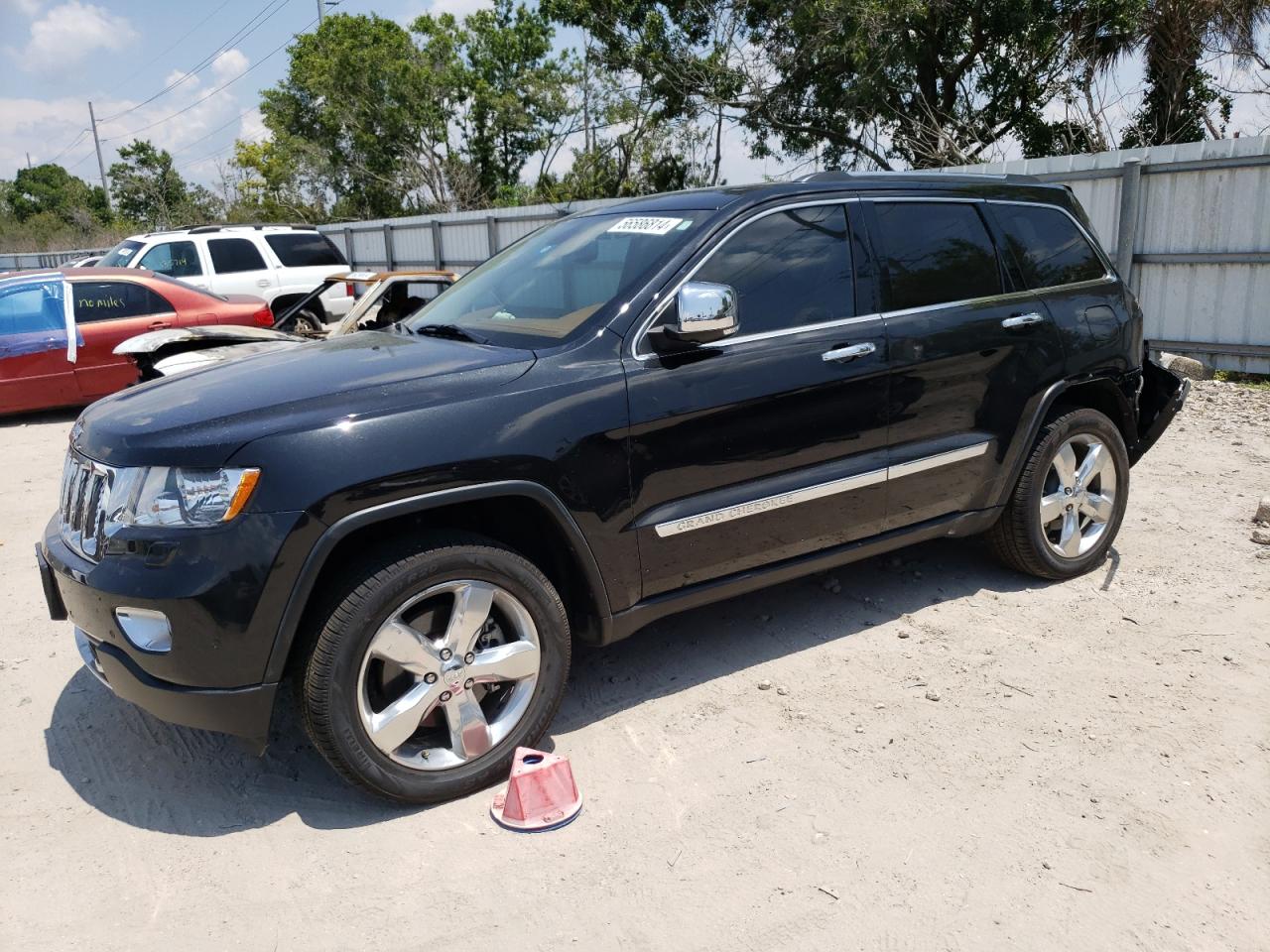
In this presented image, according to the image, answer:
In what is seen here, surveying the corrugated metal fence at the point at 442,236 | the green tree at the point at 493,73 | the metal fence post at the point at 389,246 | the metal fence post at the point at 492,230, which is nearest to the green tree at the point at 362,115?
the green tree at the point at 493,73

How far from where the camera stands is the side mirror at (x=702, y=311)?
3.48 metres

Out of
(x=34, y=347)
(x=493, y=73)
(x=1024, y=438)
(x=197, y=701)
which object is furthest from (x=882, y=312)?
(x=493, y=73)

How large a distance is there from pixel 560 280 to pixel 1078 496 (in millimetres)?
2658

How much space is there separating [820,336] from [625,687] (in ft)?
5.14

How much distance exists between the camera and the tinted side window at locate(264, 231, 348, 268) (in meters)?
14.7

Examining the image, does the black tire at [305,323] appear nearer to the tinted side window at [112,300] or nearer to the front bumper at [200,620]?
the tinted side window at [112,300]

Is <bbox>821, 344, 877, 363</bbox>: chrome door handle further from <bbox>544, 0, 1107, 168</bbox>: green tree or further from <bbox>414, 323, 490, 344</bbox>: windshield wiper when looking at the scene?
<bbox>544, 0, 1107, 168</bbox>: green tree

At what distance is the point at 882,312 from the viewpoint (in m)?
4.20

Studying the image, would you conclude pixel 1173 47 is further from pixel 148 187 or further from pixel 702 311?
pixel 148 187

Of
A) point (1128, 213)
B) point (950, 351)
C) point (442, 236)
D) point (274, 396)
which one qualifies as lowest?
point (950, 351)

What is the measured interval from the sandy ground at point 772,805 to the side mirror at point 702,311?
1.41 m

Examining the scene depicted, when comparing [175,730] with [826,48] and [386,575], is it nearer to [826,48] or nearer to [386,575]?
[386,575]

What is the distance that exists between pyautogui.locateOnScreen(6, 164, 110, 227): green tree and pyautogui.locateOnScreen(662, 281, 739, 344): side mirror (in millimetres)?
58103

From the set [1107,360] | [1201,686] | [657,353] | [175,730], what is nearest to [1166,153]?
[1107,360]
